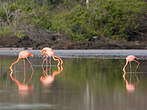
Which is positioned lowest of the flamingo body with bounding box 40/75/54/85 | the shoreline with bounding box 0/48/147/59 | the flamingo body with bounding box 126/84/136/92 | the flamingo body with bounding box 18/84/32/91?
the shoreline with bounding box 0/48/147/59

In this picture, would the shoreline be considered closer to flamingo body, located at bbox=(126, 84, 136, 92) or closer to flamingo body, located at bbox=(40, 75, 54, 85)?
flamingo body, located at bbox=(40, 75, 54, 85)

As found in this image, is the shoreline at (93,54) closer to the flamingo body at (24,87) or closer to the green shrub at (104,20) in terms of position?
the green shrub at (104,20)

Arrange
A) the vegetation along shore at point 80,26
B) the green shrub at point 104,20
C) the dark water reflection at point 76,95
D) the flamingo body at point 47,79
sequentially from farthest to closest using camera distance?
the green shrub at point 104,20 < the vegetation along shore at point 80,26 < the flamingo body at point 47,79 < the dark water reflection at point 76,95

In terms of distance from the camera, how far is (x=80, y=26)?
35.6 m

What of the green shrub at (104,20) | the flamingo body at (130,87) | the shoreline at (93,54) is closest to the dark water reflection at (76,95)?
the flamingo body at (130,87)

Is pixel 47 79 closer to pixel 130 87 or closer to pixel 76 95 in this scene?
pixel 130 87

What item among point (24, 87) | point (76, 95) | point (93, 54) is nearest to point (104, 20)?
point (93, 54)

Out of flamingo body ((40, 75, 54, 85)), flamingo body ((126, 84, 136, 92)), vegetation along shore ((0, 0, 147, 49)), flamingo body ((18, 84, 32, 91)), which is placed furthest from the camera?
vegetation along shore ((0, 0, 147, 49))

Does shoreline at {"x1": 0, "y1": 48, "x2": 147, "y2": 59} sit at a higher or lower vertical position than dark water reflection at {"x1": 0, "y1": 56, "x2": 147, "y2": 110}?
lower

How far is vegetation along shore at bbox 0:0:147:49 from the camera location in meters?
33.0

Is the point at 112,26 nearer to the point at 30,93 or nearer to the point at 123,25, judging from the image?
the point at 123,25

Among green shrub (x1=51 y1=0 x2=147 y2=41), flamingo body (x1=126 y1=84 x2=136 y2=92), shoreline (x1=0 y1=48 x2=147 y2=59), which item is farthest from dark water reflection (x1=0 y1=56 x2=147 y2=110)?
green shrub (x1=51 y1=0 x2=147 y2=41)

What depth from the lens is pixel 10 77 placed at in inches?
510

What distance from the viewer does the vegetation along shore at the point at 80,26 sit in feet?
108
